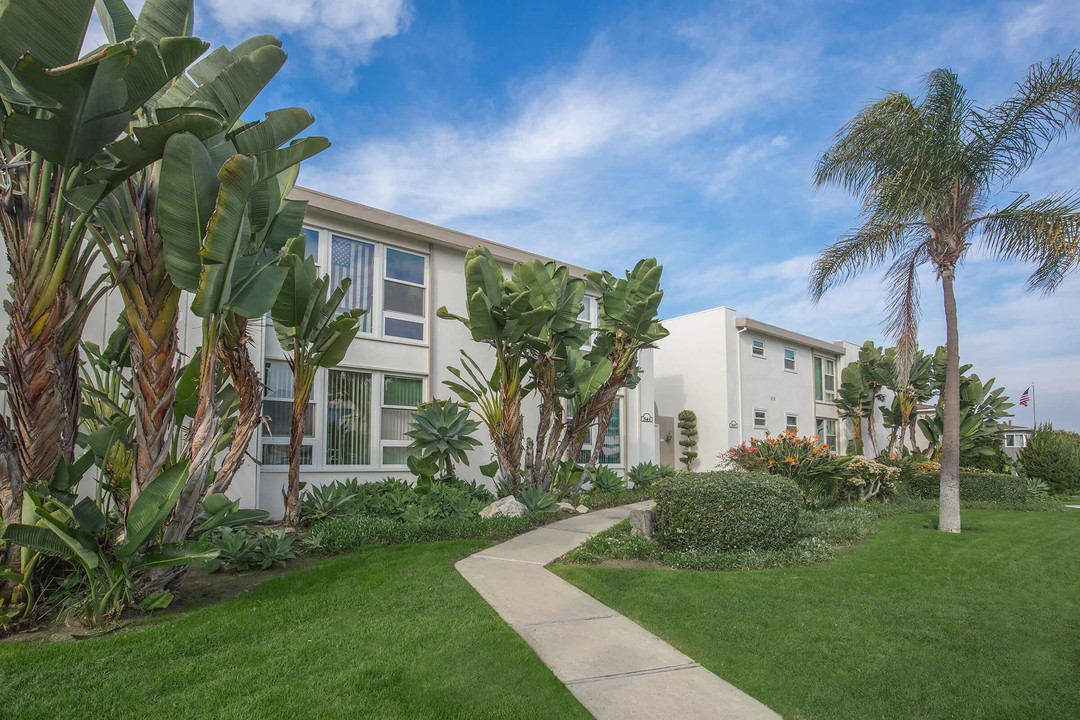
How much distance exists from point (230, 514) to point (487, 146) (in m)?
7.98

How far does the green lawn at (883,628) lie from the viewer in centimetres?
419

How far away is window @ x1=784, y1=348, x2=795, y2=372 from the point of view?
82.6ft

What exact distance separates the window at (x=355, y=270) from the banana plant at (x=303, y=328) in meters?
3.67

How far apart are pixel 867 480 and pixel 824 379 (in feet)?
46.0

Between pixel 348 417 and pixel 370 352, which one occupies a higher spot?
pixel 370 352

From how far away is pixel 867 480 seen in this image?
565 inches

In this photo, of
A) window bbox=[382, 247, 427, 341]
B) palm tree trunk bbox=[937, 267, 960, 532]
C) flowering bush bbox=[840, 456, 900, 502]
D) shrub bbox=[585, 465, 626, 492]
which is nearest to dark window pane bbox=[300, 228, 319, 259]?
window bbox=[382, 247, 427, 341]

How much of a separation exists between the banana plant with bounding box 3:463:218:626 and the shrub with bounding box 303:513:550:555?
2664 mm

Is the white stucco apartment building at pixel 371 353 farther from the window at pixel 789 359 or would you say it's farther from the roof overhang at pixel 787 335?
the window at pixel 789 359

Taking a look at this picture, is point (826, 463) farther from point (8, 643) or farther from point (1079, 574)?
point (8, 643)

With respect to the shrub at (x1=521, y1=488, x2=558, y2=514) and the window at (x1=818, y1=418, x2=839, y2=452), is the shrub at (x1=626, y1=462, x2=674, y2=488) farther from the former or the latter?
the window at (x1=818, y1=418, x2=839, y2=452)

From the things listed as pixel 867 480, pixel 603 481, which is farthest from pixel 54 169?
pixel 867 480

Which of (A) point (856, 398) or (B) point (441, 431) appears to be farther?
(A) point (856, 398)

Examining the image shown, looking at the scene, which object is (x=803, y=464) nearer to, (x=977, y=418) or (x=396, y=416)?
(x=396, y=416)
